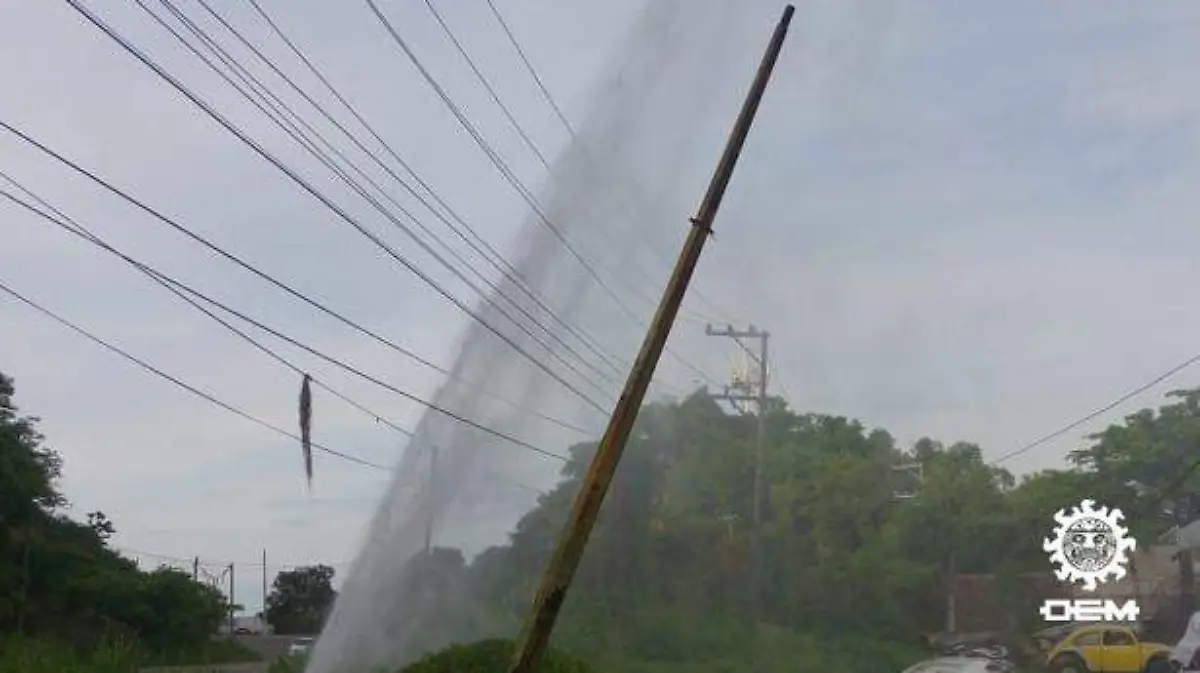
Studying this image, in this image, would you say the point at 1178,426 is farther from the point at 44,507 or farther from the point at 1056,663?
the point at 44,507

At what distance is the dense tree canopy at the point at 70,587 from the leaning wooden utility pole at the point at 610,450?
3244cm

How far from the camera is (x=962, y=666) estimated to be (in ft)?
107

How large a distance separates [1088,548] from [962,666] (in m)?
5.55

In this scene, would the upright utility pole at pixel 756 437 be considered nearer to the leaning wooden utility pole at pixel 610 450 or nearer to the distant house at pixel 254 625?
the leaning wooden utility pole at pixel 610 450

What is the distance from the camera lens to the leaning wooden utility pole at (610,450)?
15.2 metres

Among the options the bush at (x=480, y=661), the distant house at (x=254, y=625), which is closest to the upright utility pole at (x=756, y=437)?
the bush at (x=480, y=661)

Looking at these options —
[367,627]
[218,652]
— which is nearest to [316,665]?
[367,627]

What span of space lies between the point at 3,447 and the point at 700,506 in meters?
22.6

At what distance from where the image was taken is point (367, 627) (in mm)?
19734

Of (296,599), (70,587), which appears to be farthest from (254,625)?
(70,587)

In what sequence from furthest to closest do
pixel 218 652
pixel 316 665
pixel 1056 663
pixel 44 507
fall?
pixel 44 507
pixel 218 652
pixel 1056 663
pixel 316 665

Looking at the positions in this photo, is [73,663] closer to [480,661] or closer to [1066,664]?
[480,661]

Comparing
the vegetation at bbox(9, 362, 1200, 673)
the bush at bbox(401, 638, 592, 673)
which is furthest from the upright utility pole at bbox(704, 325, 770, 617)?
the bush at bbox(401, 638, 592, 673)

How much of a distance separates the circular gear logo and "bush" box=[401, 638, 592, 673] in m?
22.3
